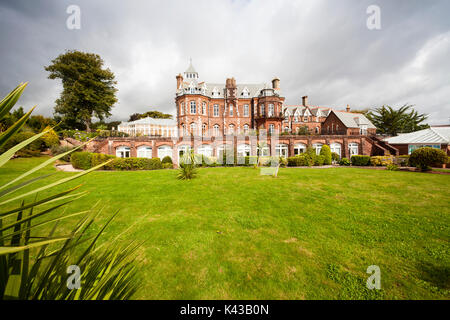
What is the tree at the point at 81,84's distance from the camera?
2616 cm

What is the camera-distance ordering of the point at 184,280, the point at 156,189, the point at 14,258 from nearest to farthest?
the point at 14,258, the point at 184,280, the point at 156,189

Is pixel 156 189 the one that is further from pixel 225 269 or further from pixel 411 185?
pixel 411 185

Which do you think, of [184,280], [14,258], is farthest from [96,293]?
[184,280]

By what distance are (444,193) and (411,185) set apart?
52.8 inches

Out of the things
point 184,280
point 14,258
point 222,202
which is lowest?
point 184,280

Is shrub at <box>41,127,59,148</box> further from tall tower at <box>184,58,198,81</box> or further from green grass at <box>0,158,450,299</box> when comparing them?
tall tower at <box>184,58,198,81</box>

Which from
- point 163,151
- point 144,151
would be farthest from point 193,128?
point 144,151

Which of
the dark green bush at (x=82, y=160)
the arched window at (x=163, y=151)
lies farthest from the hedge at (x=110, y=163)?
the arched window at (x=163, y=151)

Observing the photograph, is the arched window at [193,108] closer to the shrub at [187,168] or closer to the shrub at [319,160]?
the shrub at [187,168]

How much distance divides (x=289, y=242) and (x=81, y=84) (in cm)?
3409

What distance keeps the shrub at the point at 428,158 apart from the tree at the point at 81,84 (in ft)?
124

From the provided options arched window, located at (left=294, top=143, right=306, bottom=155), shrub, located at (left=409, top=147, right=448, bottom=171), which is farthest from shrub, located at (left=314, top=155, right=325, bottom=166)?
arched window, located at (left=294, top=143, right=306, bottom=155)

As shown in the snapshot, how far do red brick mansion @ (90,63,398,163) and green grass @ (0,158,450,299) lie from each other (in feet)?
49.4
